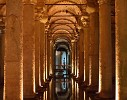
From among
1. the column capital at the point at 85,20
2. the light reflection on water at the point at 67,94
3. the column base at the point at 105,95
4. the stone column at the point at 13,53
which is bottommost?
the light reflection on water at the point at 67,94

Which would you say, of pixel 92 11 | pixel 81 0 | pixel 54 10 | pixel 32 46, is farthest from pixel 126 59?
pixel 54 10

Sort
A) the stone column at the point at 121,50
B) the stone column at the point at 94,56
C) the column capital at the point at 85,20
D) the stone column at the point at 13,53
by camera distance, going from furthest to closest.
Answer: the column capital at the point at 85,20 → the stone column at the point at 94,56 → the stone column at the point at 13,53 → the stone column at the point at 121,50

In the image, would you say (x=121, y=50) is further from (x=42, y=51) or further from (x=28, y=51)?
(x=42, y=51)

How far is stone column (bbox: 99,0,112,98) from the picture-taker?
14695 millimetres

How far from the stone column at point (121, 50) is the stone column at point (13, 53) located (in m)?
3.38

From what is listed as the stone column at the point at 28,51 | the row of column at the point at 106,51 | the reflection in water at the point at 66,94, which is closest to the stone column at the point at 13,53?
the row of column at the point at 106,51

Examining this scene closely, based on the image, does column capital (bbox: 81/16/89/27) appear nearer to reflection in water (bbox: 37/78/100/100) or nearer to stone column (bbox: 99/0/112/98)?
reflection in water (bbox: 37/78/100/100)

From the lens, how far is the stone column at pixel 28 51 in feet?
48.9

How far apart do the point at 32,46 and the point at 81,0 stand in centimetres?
1004

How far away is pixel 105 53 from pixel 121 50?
4.15 meters

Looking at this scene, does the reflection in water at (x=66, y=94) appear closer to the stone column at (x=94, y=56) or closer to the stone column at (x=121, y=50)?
the stone column at (x=94, y=56)

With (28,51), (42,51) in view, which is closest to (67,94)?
(42,51)

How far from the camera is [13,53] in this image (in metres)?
11.1

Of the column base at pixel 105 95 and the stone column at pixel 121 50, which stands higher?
the stone column at pixel 121 50
